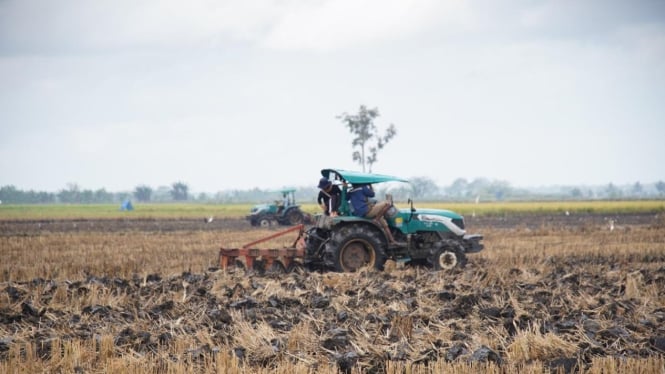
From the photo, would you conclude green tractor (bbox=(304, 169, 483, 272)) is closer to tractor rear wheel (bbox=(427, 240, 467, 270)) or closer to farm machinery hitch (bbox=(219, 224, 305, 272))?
tractor rear wheel (bbox=(427, 240, 467, 270))

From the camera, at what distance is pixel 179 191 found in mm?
134875

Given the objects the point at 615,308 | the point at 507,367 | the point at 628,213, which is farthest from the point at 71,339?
the point at 628,213

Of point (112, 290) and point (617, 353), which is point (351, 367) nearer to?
point (617, 353)

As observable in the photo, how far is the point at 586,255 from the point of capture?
17594mm

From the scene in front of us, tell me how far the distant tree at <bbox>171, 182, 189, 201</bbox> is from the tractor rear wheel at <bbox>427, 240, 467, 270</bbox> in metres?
123

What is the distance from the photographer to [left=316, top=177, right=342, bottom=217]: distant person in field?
1322 cm

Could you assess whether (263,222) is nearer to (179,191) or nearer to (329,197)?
(329,197)

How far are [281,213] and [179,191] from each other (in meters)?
105

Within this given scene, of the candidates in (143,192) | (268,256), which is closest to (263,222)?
(268,256)

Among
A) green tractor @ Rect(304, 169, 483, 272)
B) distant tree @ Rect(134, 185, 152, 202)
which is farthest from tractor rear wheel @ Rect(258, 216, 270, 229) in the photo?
distant tree @ Rect(134, 185, 152, 202)

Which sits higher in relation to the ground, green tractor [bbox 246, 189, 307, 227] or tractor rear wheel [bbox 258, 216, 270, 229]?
green tractor [bbox 246, 189, 307, 227]

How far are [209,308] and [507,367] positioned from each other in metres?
4.43

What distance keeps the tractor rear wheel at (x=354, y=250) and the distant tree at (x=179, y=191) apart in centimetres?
12302

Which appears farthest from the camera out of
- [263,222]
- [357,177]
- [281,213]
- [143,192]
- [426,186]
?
[426,186]
